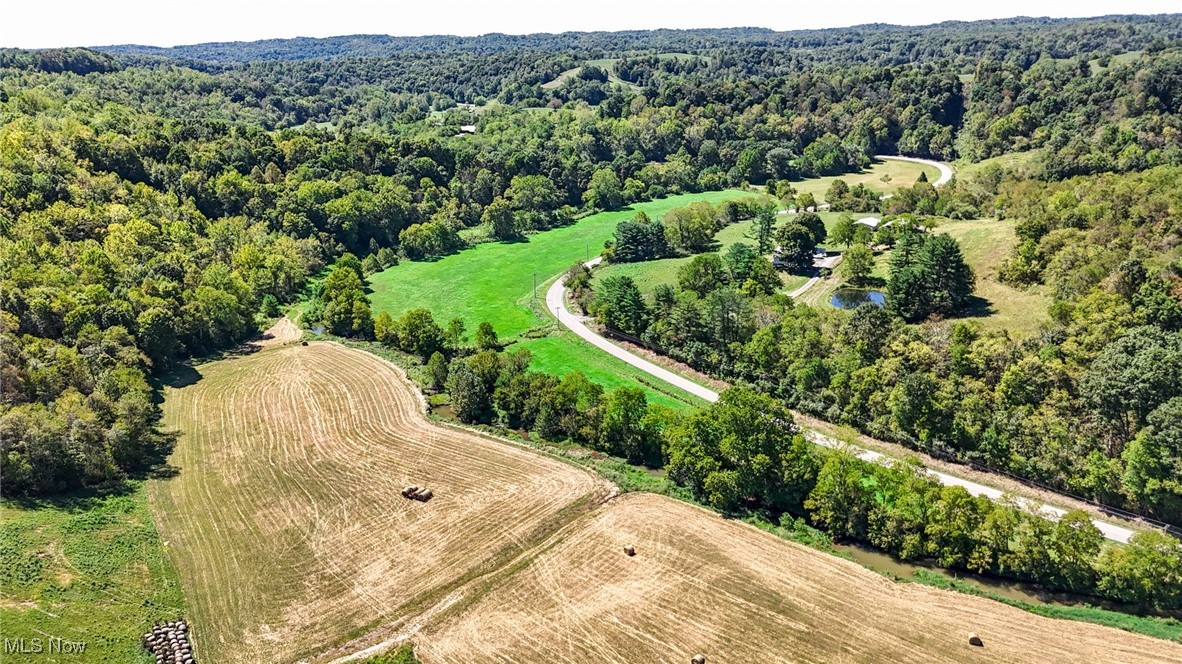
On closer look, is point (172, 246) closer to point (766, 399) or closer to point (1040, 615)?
point (766, 399)

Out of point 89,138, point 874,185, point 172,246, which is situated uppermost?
point 89,138

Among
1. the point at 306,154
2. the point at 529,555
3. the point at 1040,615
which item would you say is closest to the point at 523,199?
the point at 306,154

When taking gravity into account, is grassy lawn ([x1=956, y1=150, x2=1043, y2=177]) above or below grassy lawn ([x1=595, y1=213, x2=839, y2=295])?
above

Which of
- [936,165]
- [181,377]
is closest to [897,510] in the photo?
[181,377]

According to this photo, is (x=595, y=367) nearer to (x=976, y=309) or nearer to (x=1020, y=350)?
(x=1020, y=350)

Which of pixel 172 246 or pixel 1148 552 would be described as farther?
pixel 172 246

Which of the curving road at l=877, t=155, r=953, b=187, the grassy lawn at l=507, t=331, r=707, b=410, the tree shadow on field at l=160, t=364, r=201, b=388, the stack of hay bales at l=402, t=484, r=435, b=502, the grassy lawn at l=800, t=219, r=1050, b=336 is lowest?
the grassy lawn at l=507, t=331, r=707, b=410

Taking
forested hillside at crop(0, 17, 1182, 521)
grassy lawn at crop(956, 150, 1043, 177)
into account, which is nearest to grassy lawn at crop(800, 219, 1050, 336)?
forested hillside at crop(0, 17, 1182, 521)

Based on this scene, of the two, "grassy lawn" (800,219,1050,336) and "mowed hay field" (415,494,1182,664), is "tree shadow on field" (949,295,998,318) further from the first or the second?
"mowed hay field" (415,494,1182,664)
